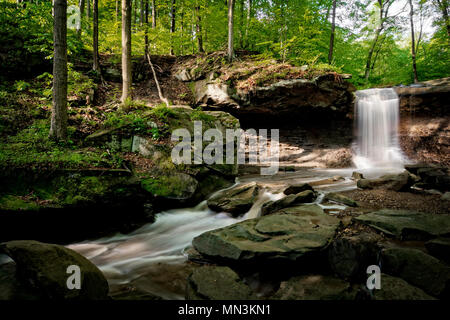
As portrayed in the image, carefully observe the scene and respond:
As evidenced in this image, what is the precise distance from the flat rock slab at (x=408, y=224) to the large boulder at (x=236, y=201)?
2597 millimetres

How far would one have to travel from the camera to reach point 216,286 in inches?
100

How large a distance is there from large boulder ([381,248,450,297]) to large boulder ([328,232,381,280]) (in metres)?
0.17

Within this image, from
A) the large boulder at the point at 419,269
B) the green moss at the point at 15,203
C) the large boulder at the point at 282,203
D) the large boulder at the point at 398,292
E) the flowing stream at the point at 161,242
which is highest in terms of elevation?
the green moss at the point at 15,203

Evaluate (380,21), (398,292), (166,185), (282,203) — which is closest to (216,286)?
(398,292)

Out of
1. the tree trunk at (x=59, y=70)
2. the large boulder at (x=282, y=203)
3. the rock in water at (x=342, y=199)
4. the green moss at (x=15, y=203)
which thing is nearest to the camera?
the green moss at (x=15, y=203)

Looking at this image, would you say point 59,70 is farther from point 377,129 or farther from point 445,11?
point 445,11

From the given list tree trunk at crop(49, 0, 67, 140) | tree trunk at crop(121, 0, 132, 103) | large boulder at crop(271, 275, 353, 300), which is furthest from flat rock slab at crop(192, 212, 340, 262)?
tree trunk at crop(121, 0, 132, 103)

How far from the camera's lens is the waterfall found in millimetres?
11523

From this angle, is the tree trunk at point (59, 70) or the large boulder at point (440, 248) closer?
the large boulder at point (440, 248)

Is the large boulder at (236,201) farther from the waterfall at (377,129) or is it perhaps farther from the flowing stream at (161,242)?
the waterfall at (377,129)

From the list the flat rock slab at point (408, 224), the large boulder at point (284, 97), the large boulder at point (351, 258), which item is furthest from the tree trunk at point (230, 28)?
the large boulder at point (351, 258)

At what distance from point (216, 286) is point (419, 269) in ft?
7.94

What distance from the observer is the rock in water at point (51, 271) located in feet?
7.09

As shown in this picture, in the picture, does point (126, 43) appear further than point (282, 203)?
Yes
